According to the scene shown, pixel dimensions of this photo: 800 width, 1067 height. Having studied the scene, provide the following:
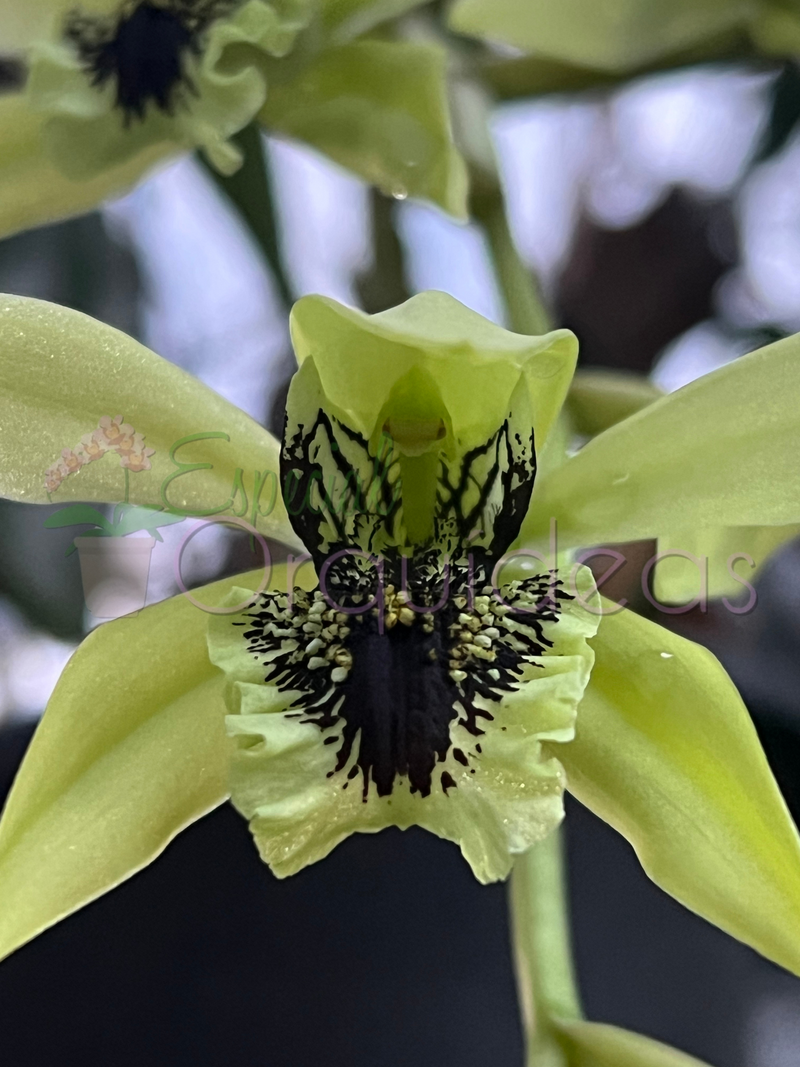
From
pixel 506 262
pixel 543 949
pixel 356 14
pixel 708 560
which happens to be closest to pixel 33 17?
pixel 356 14

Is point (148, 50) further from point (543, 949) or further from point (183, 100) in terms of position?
point (543, 949)

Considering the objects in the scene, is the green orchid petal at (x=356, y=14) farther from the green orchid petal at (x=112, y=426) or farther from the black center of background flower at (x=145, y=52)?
the green orchid petal at (x=112, y=426)

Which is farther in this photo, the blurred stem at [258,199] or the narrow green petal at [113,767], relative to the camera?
the blurred stem at [258,199]

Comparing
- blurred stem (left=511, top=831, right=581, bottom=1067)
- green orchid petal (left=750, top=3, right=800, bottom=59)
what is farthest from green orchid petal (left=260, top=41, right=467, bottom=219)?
blurred stem (left=511, top=831, right=581, bottom=1067)

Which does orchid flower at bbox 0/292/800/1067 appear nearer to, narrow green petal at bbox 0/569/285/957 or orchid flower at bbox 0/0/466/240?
narrow green petal at bbox 0/569/285/957

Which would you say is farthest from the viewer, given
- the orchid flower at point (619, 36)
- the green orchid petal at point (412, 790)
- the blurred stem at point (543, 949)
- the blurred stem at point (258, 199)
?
the blurred stem at point (258, 199)

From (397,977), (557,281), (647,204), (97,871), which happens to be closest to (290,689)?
(97,871)

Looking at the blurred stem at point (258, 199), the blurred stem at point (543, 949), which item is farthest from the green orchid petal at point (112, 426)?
the blurred stem at point (258, 199)

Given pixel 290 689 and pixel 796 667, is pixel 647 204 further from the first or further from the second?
pixel 290 689
